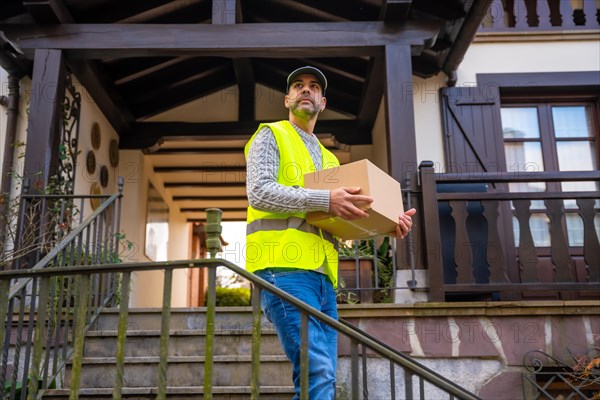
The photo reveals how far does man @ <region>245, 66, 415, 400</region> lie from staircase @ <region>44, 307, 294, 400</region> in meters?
1.42

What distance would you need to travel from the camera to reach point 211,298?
216 centimetres

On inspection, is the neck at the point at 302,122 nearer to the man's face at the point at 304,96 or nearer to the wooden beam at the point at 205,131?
the man's face at the point at 304,96

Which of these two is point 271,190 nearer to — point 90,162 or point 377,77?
point 377,77

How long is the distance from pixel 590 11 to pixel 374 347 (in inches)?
237

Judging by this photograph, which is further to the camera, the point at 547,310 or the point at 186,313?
the point at 186,313

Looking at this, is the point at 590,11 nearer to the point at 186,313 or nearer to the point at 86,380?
the point at 186,313

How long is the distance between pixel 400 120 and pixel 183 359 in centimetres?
252

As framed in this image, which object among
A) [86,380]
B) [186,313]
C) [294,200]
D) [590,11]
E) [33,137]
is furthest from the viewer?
[590,11]

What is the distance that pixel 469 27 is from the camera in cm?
564

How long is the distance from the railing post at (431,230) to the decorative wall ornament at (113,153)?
409 cm

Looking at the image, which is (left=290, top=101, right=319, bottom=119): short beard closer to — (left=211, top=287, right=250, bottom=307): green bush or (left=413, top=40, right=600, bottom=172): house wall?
(left=413, top=40, right=600, bottom=172): house wall

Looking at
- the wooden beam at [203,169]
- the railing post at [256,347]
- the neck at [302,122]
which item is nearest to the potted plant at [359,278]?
the neck at [302,122]

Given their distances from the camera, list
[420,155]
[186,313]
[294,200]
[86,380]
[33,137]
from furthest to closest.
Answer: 1. [420,155]
2. [33,137]
3. [186,313]
4. [86,380]
5. [294,200]

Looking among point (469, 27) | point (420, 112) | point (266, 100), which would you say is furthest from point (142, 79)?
point (469, 27)
